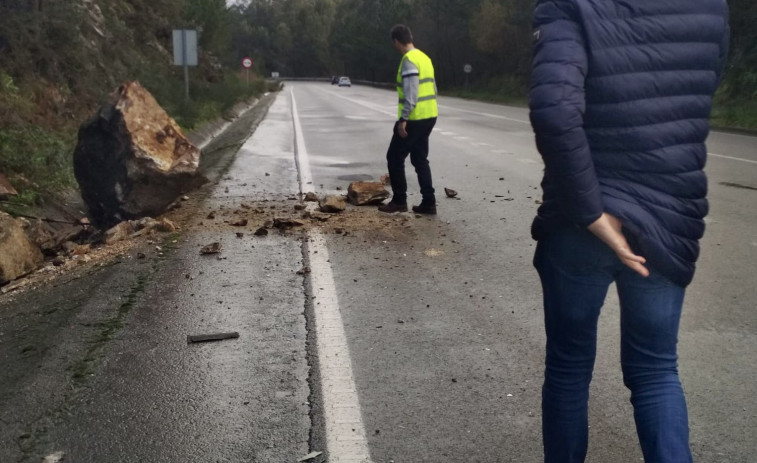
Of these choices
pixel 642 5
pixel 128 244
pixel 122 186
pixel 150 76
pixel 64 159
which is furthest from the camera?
pixel 150 76

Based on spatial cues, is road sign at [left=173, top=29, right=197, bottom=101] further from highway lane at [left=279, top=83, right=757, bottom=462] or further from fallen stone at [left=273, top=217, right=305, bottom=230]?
fallen stone at [left=273, top=217, right=305, bottom=230]

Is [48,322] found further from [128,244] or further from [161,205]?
[161,205]

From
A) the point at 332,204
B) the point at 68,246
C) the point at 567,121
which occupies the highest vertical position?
the point at 567,121

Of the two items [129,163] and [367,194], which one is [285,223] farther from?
[129,163]

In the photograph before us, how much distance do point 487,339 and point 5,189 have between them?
571 cm

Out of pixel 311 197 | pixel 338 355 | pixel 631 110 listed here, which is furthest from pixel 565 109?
Result: pixel 311 197

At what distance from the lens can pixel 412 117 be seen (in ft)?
28.2

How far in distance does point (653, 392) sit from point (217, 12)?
140 ft

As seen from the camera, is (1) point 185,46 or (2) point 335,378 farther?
(1) point 185,46

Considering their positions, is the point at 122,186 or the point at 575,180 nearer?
the point at 575,180

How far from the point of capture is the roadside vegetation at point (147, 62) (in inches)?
445

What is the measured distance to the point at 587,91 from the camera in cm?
241

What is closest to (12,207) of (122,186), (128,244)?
(122,186)

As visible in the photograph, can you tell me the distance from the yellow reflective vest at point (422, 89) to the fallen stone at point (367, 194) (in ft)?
3.78
